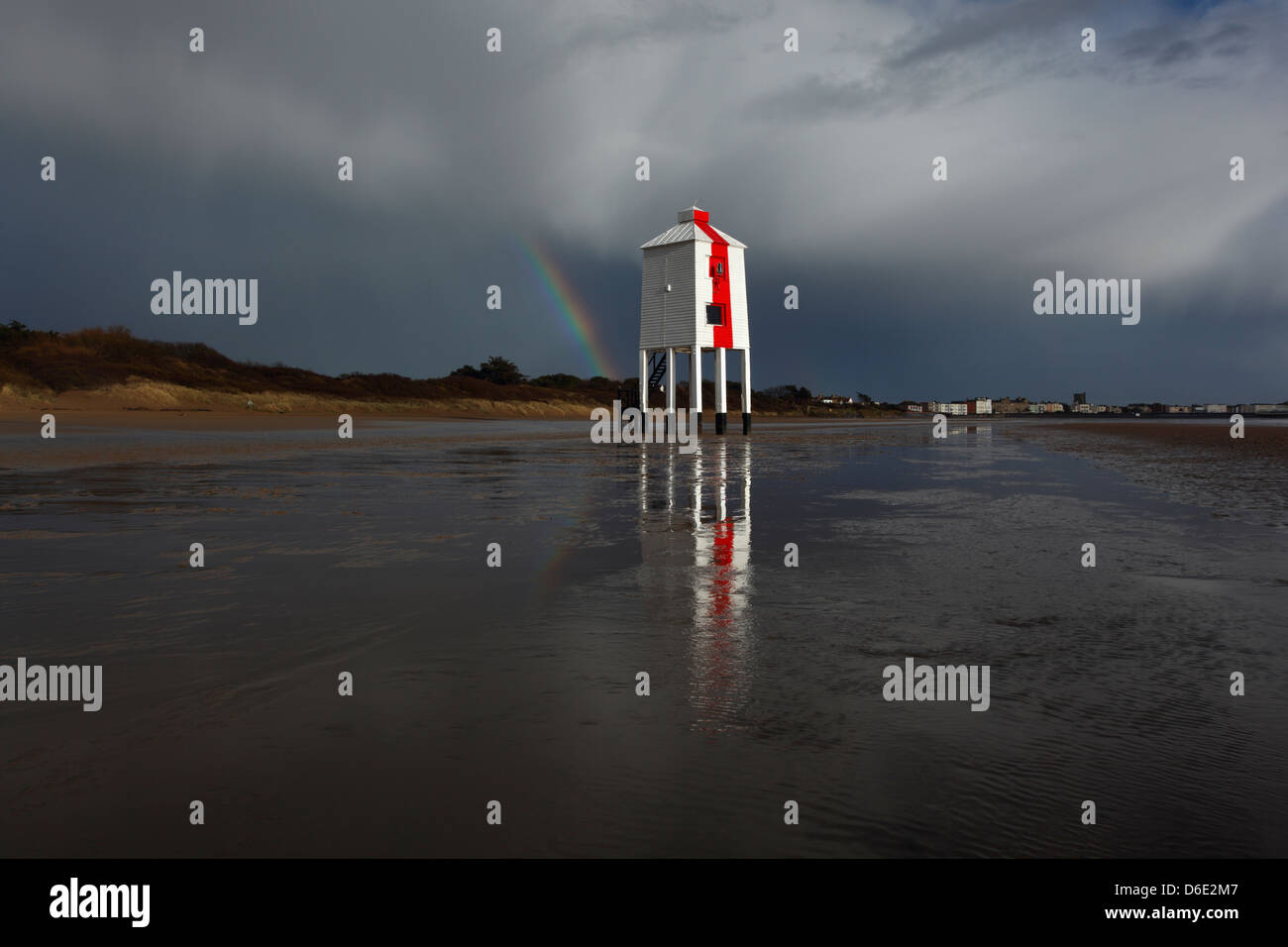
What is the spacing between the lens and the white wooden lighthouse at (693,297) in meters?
44.6

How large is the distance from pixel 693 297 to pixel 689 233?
3503 mm

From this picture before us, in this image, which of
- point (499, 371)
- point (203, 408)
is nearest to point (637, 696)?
point (203, 408)

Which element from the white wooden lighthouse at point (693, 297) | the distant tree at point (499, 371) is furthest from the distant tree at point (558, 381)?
the white wooden lighthouse at point (693, 297)

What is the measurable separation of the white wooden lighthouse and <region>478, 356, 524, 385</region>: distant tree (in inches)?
3161

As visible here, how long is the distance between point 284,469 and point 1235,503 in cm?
2127

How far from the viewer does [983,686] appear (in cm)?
514

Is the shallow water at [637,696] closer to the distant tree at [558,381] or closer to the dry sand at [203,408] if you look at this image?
the dry sand at [203,408]

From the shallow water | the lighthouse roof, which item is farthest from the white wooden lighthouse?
the shallow water

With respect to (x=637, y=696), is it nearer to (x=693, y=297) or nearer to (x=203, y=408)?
(x=693, y=297)

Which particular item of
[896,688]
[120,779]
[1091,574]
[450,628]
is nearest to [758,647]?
[896,688]

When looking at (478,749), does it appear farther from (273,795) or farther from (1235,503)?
(1235,503)

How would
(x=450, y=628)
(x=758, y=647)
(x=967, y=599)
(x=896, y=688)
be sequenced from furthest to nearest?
(x=967, y=599) → (x=450, y=628) → (x=758, y=647) → (x=896, y=688)
